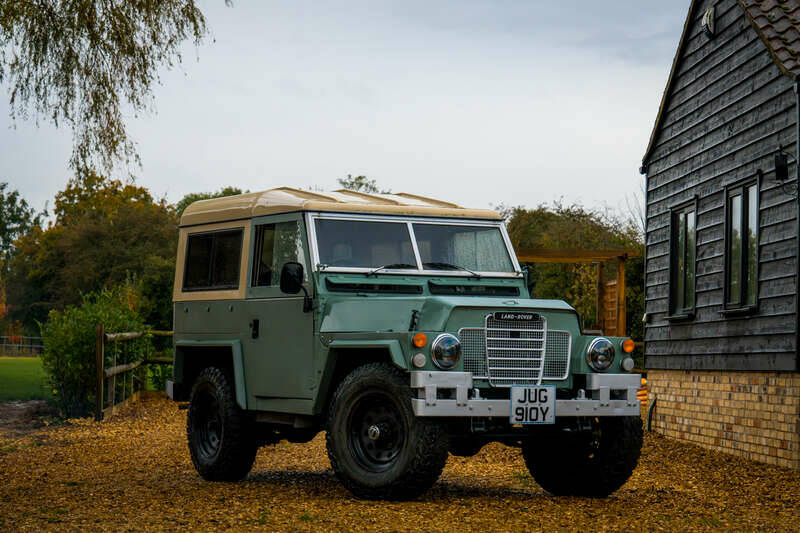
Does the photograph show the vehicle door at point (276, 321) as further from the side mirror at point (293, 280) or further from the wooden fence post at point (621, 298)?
the wooden fence post at point (621, 298)

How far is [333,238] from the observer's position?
383 inches

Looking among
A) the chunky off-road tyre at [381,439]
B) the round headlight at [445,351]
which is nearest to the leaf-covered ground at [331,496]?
the chunky off-road tyre at [381,439]

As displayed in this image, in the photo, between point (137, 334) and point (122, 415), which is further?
point (137, 334)

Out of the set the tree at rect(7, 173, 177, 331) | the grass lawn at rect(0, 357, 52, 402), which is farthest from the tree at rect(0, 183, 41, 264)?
the grass lawn at rect(0, 357, 52, 402)

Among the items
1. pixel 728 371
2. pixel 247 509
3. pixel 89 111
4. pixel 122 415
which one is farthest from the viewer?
pixel 122 415

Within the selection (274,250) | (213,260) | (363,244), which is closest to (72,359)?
(213,260)

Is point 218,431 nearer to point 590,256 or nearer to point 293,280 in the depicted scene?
point 293,280

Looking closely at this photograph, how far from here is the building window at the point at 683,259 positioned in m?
15.5

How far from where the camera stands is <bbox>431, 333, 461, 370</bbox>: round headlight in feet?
26.7

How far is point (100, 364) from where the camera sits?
1702cm

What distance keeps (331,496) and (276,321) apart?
5.44 feet

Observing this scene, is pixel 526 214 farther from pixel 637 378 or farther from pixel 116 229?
pixel 637 378

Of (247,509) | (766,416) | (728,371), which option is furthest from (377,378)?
(728,371)

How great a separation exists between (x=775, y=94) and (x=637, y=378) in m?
5.55
